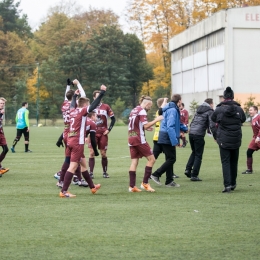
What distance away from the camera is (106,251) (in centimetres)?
759

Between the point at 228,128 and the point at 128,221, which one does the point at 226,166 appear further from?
the point at 128,221

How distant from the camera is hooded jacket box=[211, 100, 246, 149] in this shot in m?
12.7

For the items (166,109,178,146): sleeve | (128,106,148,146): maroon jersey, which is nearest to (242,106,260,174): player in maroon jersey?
(166,109,178,146): sleeve

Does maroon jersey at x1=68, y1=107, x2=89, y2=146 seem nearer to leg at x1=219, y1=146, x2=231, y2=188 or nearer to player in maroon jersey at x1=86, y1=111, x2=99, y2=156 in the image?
player in maroon jersey at x1=86, y1=111, x2=99, y2=156

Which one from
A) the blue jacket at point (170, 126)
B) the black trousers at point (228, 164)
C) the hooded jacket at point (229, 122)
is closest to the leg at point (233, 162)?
the black trousers at point (228, 164)

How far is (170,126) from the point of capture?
13.5 m

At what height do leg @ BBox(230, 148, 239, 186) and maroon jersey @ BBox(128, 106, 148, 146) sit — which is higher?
maroon jersey @ BBox(128, 106, 148, 146)

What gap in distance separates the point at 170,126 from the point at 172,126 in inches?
1.5

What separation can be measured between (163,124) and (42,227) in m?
5.27

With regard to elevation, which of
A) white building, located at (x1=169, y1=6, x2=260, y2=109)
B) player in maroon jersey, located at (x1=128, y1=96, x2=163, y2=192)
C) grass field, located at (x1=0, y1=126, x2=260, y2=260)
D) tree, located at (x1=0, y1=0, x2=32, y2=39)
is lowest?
grass field, located at (x1=0, y1=126, x2=260, y2=260)

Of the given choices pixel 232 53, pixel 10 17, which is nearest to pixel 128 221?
pixel 232 53

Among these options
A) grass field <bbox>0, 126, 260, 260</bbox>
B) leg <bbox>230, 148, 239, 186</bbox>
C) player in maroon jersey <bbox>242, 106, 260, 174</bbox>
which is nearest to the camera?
grass field <bbox>0, 126, 260, 260</bbox>

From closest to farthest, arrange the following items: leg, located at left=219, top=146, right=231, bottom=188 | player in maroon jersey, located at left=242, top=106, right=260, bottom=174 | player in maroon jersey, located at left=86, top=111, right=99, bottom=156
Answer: leg, located at left=219, top=146, right=231, bottom=188 → player in maroon jersey, located at left=86, top=111, right=99, bottom=156 → player in maroon jersey, located at left=242, top=106, right=260, bottom=174

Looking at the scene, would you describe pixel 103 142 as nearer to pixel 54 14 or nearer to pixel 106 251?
pixel 106 251
